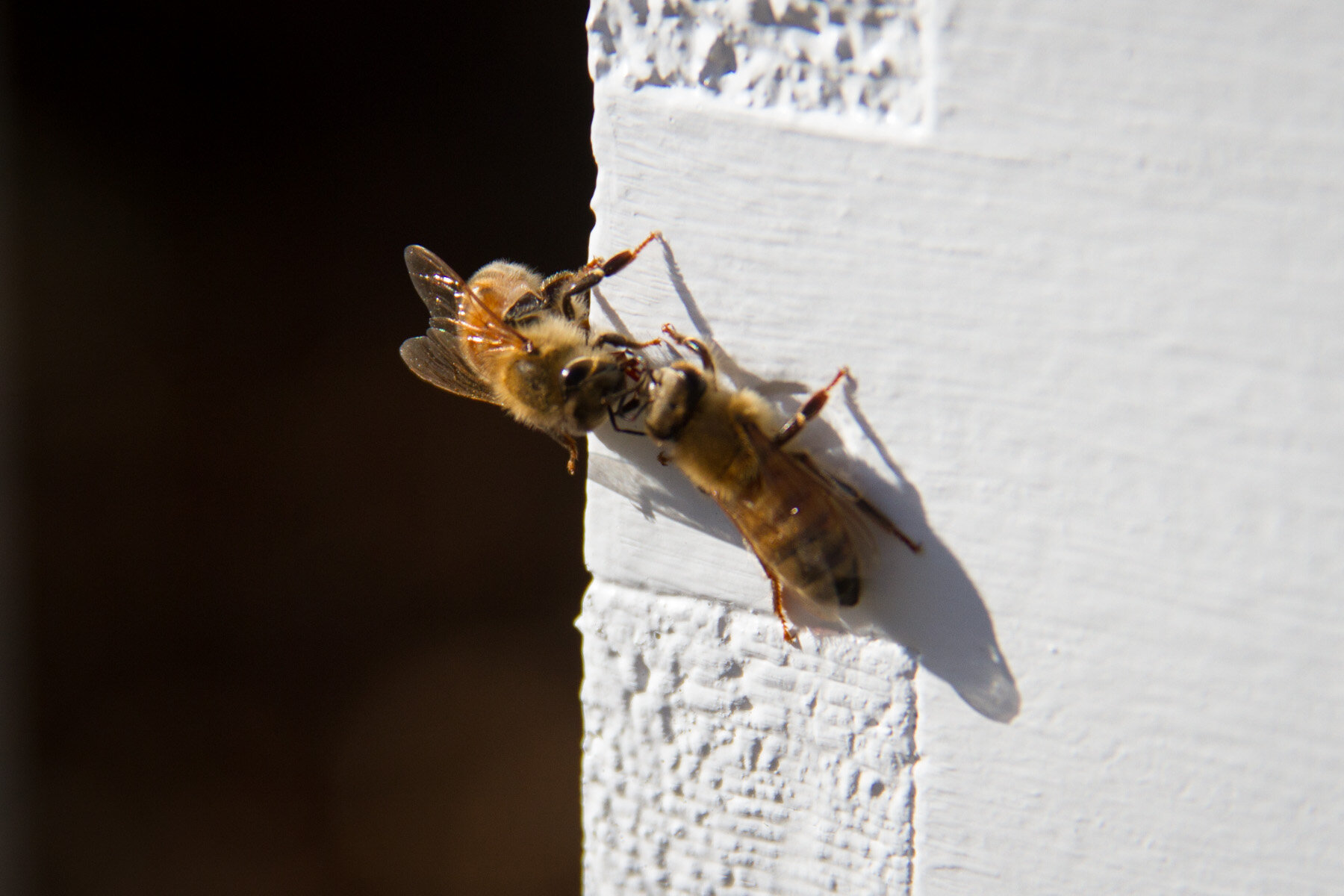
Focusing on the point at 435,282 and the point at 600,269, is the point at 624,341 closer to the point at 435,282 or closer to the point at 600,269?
the point at 600,269

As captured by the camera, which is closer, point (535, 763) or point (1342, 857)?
point (1342, 857)

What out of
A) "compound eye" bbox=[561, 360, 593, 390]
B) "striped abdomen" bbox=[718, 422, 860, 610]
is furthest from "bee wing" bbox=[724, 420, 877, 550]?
"compound eye" bbox=[561, 360, 593, 390]

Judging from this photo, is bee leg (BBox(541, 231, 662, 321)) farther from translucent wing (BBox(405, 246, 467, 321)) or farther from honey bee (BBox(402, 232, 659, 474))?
translucent wing (BBox(405, 246, 467, 321))

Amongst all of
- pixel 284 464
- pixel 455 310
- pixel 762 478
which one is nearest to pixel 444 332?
pixel 455 310

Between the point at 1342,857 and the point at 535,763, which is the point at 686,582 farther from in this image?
the point at 535,763

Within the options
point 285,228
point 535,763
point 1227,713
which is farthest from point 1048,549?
point 285,228

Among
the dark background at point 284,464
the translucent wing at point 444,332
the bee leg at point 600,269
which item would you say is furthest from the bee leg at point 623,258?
the dark background at point 284,464
